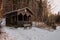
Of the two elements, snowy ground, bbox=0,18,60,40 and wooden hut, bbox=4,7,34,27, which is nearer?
snowy ground, bbox=0,18,60,40

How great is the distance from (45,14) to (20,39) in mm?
26457

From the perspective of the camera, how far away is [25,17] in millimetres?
26688

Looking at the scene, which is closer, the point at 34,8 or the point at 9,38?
the point at 9,38

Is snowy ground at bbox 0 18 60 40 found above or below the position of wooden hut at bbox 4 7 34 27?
below

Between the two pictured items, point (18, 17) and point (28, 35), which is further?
point (18, 17)

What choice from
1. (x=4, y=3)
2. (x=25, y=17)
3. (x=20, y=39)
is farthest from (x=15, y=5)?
(x=20, y=39)

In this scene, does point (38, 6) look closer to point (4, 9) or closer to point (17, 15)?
point (4, 9)

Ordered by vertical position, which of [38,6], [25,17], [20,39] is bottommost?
[20,39]

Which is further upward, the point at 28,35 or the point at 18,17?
the point at 18,17

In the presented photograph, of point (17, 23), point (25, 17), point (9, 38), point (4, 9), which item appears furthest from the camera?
point (4, 9)

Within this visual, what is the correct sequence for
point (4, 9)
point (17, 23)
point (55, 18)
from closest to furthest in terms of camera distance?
1. point (17, 23)
2. point (55, 18)
3. point (4, 9)

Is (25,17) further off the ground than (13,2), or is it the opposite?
(13,2)

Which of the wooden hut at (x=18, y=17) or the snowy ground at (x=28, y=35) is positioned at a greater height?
the wooden hut at (x=18, y=17)

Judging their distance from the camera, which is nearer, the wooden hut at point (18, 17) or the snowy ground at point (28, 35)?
the snowy ground at point (28, 35)
